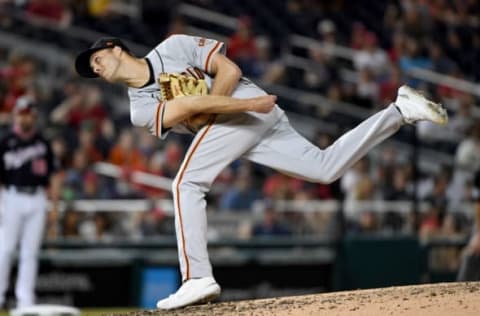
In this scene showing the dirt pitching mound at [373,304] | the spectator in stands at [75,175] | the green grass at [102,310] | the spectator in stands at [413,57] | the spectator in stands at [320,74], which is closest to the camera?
the dirt pitching mound at [373,304]

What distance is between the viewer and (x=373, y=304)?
7.37 m

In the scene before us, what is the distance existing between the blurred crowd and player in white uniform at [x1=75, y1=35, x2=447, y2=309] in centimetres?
582

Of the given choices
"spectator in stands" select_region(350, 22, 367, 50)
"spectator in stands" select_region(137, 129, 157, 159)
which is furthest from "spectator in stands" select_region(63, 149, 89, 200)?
"spectator in stands" select_region(350, 22, 367, 50)

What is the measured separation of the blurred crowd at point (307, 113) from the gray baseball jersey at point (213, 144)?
5.85 meters

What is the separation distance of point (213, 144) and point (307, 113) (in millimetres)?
10168

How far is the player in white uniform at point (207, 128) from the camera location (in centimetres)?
754

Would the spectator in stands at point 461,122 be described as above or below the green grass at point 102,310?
above

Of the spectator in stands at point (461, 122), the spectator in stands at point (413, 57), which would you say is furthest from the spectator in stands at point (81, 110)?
the spectator in stands at point (413, 57)

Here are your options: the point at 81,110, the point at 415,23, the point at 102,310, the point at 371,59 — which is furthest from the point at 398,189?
the point at 415,23

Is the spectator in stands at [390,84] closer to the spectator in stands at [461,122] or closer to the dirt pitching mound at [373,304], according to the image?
the spectator in stands at [461,122]

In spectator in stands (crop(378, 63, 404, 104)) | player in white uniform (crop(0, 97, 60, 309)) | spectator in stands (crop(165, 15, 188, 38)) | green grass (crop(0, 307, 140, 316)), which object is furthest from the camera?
spectator in stands (crop(165, 15, 188, 38))

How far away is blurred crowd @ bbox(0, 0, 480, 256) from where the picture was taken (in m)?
14.5

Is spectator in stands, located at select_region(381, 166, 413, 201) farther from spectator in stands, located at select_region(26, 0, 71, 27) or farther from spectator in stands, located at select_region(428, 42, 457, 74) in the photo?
spectator in stands, located at select_region(26, 0, 71, 27)

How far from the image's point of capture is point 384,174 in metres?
15.3
